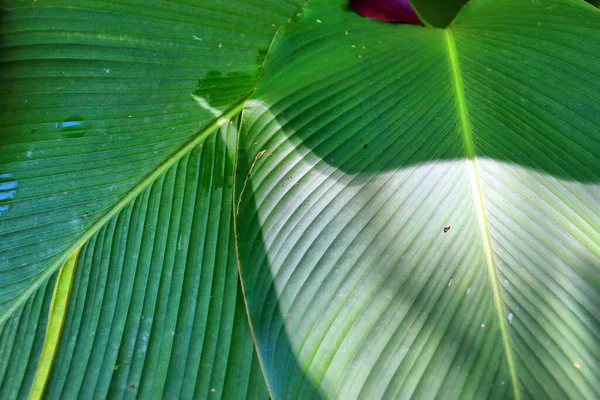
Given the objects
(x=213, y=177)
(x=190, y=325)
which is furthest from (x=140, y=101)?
(x=190, y=325)

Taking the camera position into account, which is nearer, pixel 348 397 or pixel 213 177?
pixel 348 397

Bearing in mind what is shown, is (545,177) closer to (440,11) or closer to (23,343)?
(440,11)

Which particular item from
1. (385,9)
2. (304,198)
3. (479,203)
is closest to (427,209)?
(479,203)

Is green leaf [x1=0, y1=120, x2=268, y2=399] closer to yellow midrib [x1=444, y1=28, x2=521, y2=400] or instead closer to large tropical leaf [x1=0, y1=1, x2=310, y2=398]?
large tropical leaf [x1=0, y1=1, x2=310, y2=398]

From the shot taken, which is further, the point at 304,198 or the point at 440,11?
the point at 440,11

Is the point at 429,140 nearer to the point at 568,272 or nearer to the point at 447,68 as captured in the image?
the point at 447,68

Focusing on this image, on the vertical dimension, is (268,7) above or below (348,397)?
above
